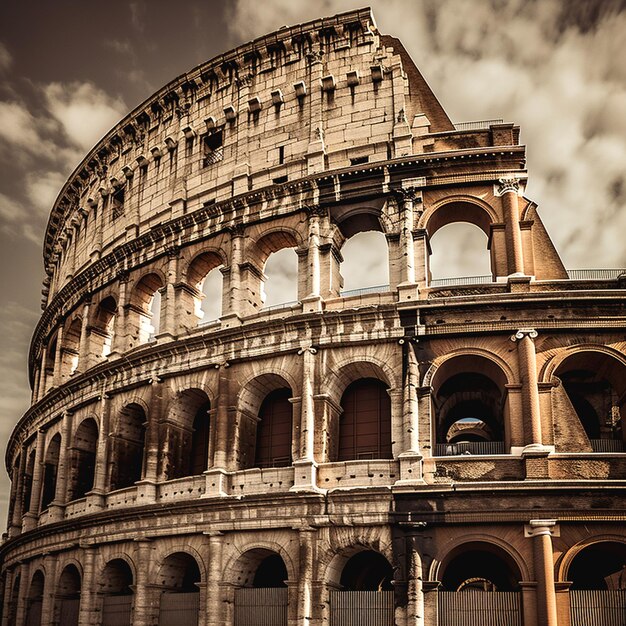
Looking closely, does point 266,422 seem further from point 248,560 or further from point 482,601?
point 482,601

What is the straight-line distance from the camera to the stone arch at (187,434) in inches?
839

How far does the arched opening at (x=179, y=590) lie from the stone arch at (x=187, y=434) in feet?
7.23

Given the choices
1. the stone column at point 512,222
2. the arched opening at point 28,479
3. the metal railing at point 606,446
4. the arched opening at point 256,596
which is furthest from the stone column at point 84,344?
the metal railing at point 606,446

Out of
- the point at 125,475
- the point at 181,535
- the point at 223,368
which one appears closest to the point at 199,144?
the point at 223,368

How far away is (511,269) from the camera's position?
1934 centimetres

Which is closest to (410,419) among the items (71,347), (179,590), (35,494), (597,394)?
(597,394)

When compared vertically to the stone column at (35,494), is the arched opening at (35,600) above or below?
below

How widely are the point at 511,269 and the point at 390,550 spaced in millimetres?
7254

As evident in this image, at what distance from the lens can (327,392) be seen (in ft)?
63.0

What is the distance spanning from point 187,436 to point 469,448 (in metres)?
7.84

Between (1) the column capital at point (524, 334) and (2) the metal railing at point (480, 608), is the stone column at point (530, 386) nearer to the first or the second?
(1) the column capital at point (524, 334)

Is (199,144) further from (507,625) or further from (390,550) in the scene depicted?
(507,625)

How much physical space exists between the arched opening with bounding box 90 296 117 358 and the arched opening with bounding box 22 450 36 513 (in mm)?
4999

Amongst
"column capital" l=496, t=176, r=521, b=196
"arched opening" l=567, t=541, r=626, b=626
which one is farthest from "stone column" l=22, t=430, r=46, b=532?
"column capital" l=496, t=176, r=521, b=196
